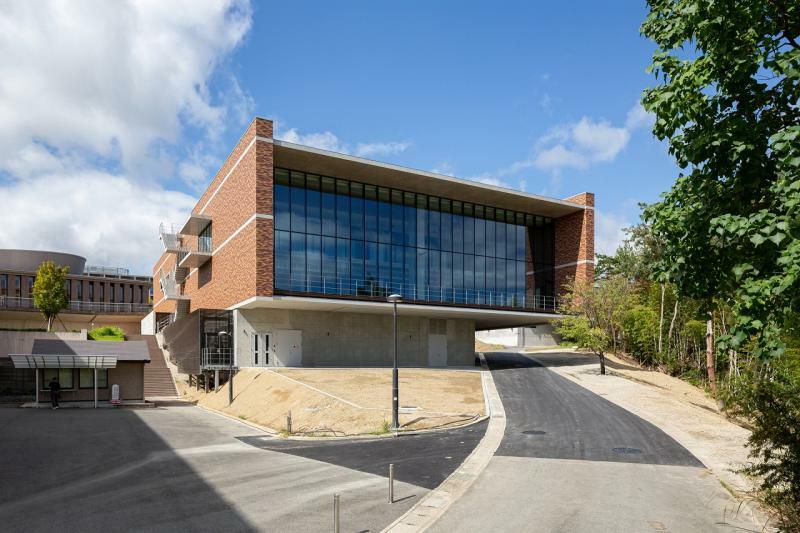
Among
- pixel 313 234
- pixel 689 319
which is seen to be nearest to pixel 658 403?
pixel 689 319

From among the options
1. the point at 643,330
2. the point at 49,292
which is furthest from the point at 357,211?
the point at 49,292

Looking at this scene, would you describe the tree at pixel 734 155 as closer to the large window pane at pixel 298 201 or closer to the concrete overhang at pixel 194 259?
the large window pane at pixel 298 201

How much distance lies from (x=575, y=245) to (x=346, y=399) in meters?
30.5

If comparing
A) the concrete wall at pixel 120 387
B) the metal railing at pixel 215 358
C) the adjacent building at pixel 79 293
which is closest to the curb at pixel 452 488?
the metal railing at pixel 215 358

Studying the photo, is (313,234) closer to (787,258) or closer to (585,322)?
(585,322)

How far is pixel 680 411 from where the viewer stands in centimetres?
2503

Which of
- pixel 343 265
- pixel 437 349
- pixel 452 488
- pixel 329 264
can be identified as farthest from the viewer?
pixel 437 349

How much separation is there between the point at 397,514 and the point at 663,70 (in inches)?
389

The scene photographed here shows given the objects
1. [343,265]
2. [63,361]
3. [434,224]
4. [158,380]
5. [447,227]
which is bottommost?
[158,380]

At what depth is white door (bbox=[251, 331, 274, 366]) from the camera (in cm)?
3869

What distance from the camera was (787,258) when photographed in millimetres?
7246

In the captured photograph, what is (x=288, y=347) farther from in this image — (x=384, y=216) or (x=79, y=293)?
(x=79, y=293)

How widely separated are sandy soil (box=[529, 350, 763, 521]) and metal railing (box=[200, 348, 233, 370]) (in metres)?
22.5

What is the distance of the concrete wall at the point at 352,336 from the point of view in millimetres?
38969
